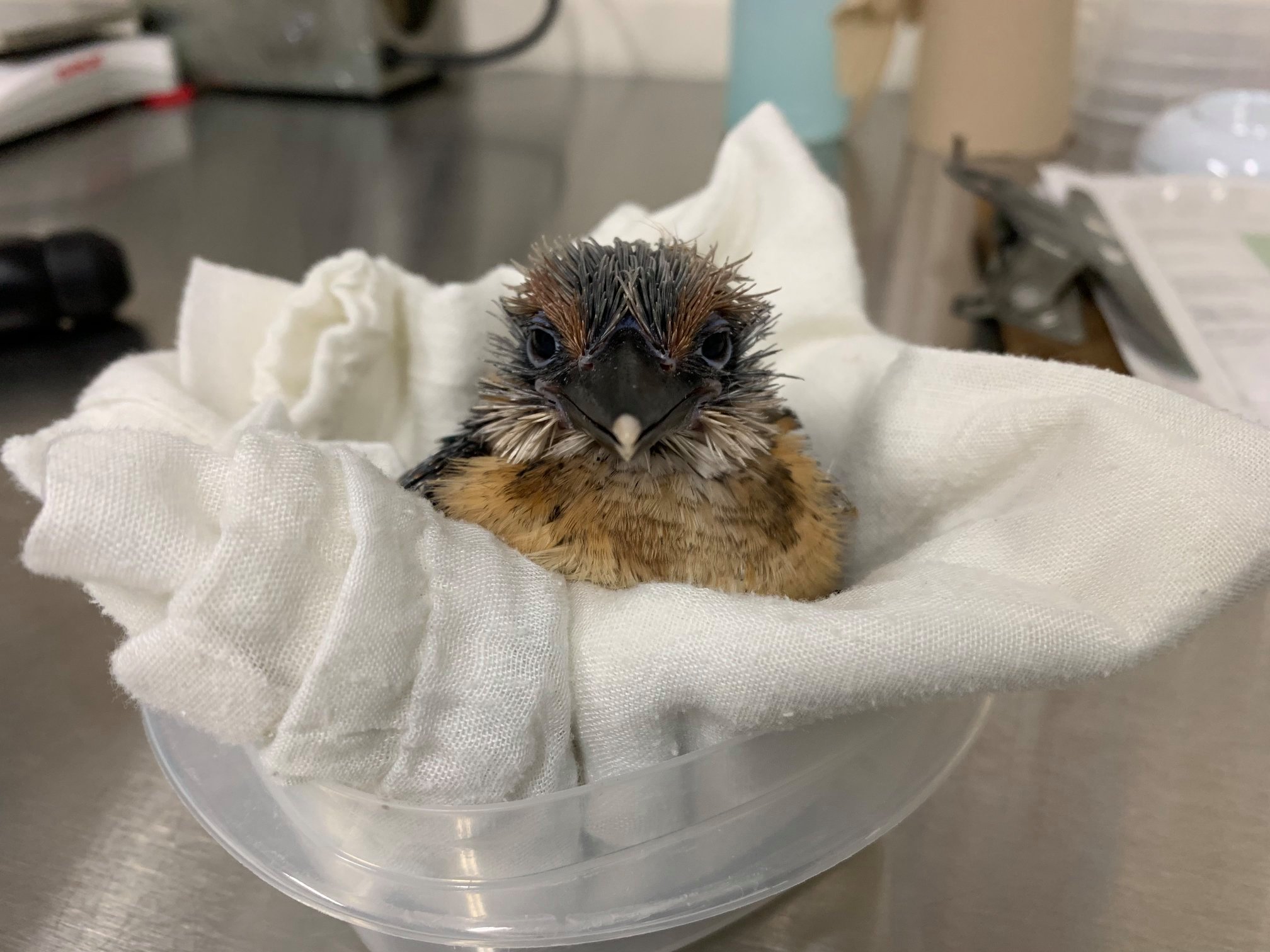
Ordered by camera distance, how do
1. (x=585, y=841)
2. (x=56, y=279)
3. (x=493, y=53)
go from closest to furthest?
1. (x=585, y=841)
2. (x=56, y=279)
3. (x=493, y=53)

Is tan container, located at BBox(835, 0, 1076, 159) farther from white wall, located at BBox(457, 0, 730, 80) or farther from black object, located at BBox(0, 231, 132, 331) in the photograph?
black object, located at BBox(0, 231, 132, 331)

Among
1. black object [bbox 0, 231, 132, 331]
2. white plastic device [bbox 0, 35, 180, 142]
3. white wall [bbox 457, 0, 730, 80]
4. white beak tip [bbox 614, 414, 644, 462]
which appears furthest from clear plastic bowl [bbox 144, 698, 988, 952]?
white wall [bbox 457, 0, 730, 80]

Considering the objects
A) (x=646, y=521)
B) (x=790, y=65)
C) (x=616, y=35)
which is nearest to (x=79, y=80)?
(x=616, y=35)

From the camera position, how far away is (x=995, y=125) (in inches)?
50.7

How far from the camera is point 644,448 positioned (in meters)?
0.42

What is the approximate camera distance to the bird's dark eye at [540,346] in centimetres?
48

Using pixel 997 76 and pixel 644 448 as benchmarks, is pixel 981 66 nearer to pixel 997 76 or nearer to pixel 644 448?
pixel 997 76

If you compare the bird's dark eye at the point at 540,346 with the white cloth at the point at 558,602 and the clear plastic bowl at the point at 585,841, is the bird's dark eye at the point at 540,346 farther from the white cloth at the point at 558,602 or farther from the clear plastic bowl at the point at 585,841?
the clear plastic bowl at the point at 585,841

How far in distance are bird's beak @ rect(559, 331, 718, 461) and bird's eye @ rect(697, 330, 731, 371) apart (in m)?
0.02

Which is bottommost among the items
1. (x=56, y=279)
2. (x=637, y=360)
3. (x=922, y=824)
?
(x=922, y=824)

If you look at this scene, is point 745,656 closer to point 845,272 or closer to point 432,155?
point 845,272

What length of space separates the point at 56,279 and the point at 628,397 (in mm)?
742

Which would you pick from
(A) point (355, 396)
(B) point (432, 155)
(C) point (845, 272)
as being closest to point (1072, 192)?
(C) point (845, 272)

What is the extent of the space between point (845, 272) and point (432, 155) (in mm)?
977
